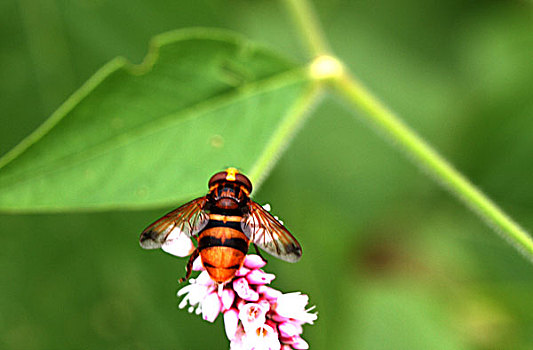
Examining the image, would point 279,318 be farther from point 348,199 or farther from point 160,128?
point 348,199

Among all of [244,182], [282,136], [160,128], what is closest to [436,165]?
[282,136]

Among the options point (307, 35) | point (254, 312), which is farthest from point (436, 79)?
point (254, 312)

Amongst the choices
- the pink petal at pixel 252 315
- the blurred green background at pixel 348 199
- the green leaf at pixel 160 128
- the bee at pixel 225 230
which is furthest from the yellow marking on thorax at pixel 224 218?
the blurred green background at pixel 348 199

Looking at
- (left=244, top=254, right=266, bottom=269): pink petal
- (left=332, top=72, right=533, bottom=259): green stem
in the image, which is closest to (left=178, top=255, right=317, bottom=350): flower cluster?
(left=244, top=254, right=266, bottom=269): pink petal

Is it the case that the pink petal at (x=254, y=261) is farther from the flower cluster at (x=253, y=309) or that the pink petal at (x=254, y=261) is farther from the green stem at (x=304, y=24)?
the green stem at (x=304, y=24)

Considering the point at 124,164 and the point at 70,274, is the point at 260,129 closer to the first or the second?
the point at 124,164
